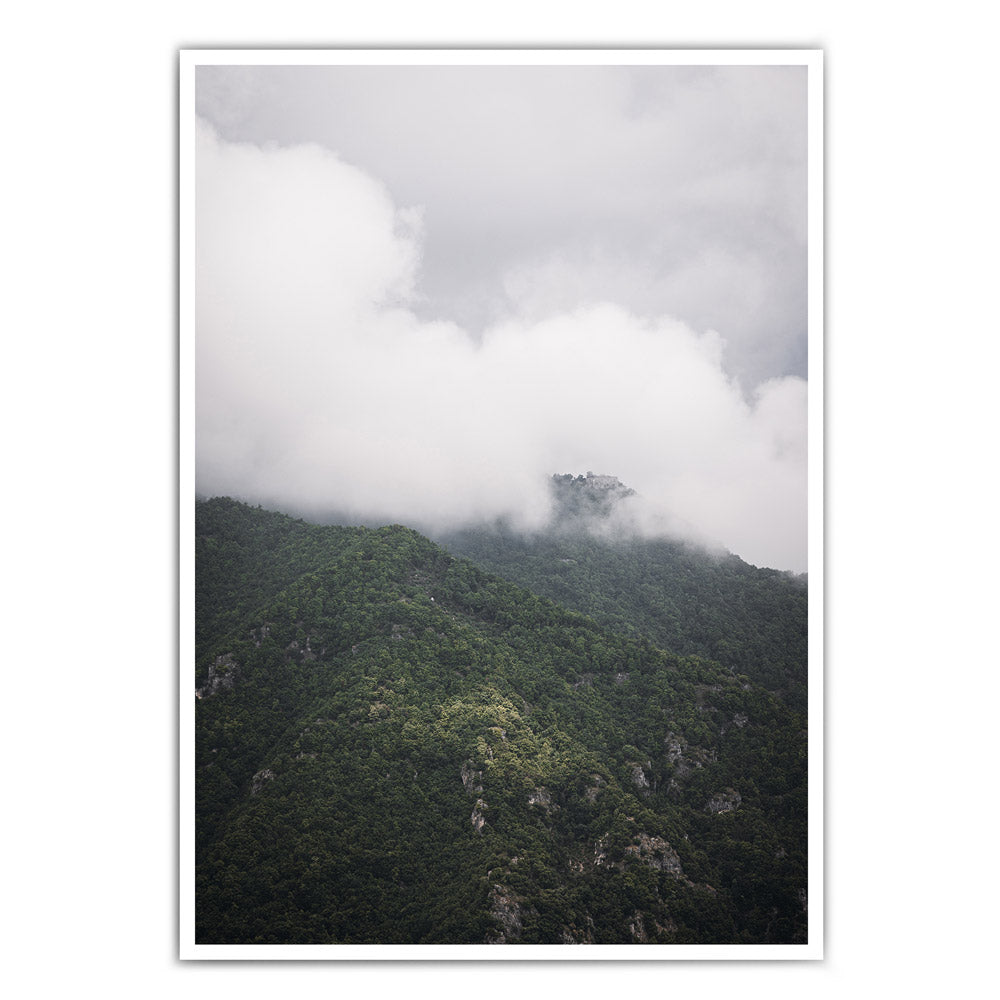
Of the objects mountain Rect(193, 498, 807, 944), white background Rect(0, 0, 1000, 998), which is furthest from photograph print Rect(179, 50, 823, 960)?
white background Rect(0, 0, 1000, 998)

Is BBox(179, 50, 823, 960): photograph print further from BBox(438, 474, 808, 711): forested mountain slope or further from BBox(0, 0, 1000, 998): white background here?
BBox(0, 0, 1000, 998): white background
